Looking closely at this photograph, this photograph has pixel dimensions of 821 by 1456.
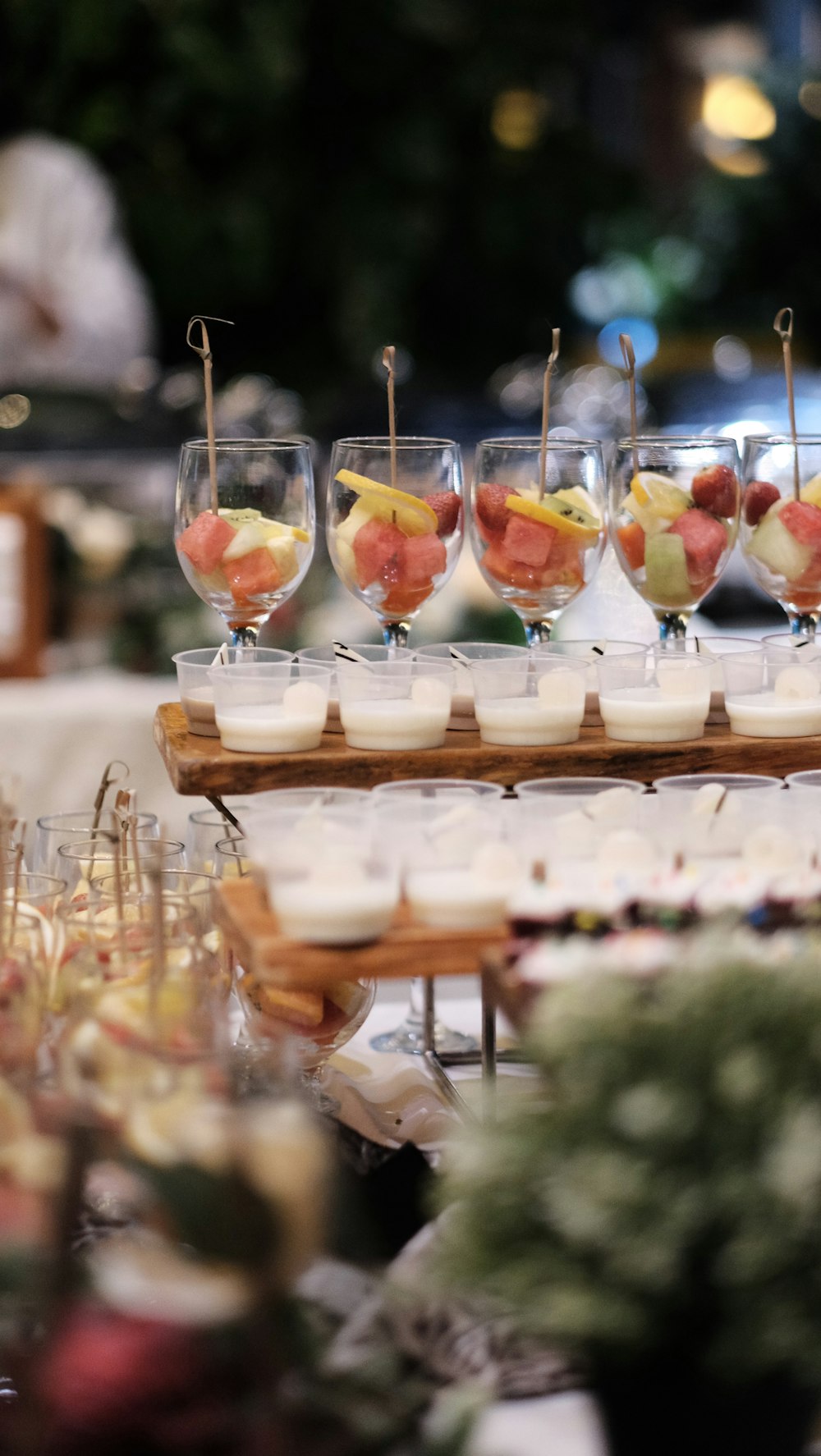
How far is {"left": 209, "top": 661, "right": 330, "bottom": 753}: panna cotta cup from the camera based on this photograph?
1.39m

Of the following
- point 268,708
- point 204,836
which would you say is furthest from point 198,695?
point 204,836

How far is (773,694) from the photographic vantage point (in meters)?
1.49

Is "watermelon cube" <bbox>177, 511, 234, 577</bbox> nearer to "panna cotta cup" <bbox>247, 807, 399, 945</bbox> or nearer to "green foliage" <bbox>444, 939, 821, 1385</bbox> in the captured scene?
"panna cotta cup" <bbox>247, 807, 399, 945</bbox>

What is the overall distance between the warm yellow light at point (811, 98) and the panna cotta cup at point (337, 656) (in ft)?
21.0

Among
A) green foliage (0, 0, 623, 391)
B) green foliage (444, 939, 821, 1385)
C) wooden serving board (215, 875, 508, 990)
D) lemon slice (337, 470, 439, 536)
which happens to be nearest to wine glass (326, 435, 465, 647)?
lemon slice (337, 470, 439, 536)

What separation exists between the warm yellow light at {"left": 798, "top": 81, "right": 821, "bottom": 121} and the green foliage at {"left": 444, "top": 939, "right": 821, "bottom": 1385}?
22.9 feet

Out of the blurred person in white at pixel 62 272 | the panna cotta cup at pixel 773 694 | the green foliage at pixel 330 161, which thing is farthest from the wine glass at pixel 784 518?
the green foliage at pixel 330 161

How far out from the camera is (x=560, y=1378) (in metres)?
1.06

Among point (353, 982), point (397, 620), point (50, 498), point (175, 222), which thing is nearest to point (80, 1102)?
point (353, 982)

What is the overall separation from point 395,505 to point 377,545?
0.13ft

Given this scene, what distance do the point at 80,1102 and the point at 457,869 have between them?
1.32 ft

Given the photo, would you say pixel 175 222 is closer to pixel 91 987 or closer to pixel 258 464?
pixel 258 464

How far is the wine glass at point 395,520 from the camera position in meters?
1.53

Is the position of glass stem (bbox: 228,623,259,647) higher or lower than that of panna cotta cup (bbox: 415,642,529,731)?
higher
